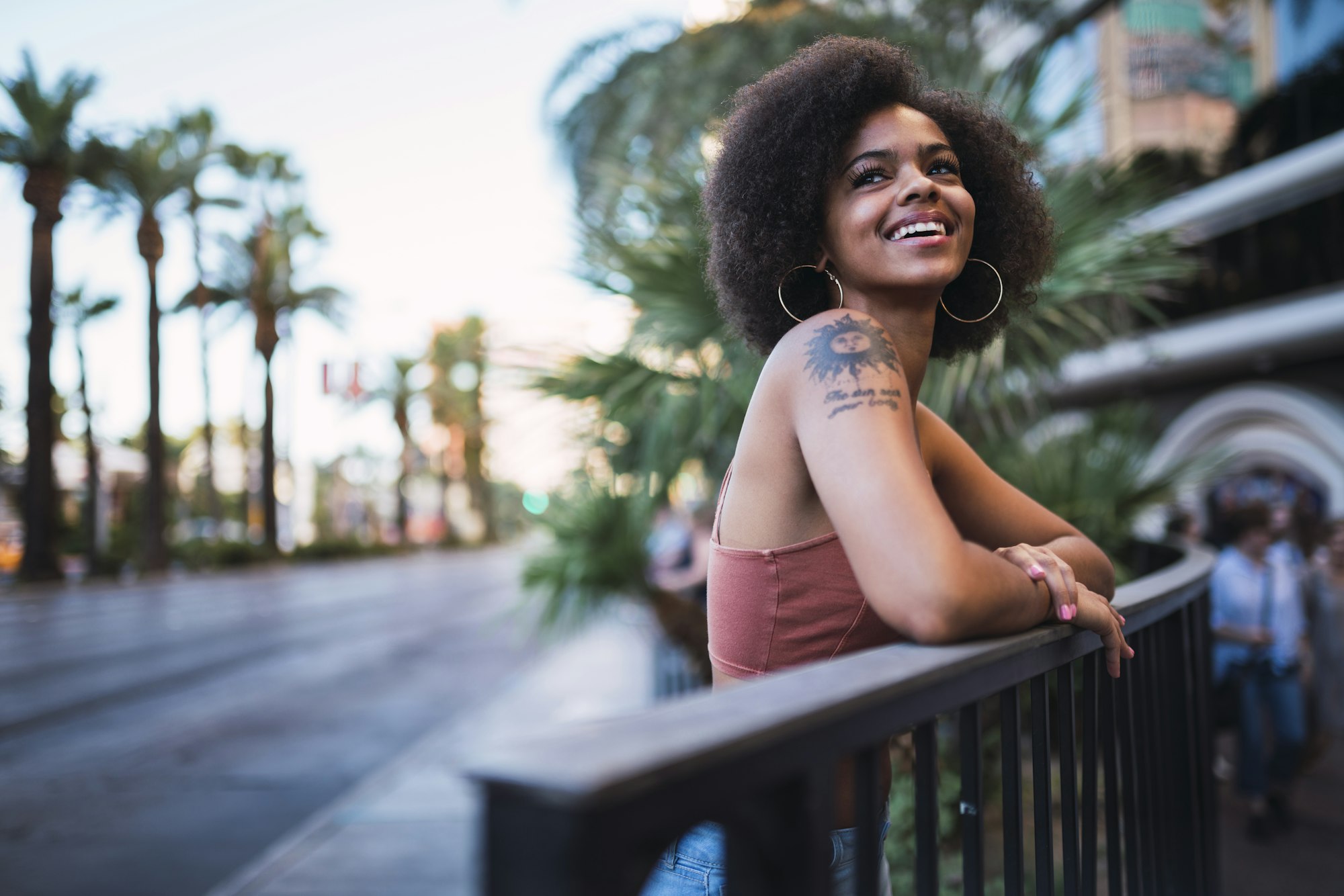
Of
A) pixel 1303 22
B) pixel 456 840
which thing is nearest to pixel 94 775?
pixel 456 840

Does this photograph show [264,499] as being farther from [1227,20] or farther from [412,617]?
[1227,20]

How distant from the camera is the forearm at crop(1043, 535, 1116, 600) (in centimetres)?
157

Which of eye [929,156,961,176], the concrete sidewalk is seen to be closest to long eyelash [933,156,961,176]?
eye [929,156,961,176]

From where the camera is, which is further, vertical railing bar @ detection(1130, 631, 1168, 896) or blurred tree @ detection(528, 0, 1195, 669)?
blurred tree @ detection(528, 0, 1195, 669)

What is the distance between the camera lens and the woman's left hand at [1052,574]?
50.2 inches

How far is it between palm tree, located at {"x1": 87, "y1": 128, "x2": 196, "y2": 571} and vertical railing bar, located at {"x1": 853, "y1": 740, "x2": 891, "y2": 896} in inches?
1055

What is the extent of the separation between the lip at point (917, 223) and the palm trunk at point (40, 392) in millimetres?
24714

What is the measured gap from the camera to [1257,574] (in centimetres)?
523

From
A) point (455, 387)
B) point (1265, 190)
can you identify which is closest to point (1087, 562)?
point (1265, 190)

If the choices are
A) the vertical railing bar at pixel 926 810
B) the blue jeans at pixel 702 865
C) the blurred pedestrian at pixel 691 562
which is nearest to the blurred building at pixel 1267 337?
the blurred pedestrian at pixel 691 562

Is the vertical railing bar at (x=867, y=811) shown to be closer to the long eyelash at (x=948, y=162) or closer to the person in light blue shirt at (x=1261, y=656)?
the long eyelash at (x=948, y=162)

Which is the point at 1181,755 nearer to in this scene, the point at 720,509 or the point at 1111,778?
the point at 1111,778

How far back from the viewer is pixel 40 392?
71.8 ft

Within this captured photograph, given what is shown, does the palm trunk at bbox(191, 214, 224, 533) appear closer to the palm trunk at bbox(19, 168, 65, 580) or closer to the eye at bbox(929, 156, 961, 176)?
the palm trunk at bbox(19, 168, 65, 580)
